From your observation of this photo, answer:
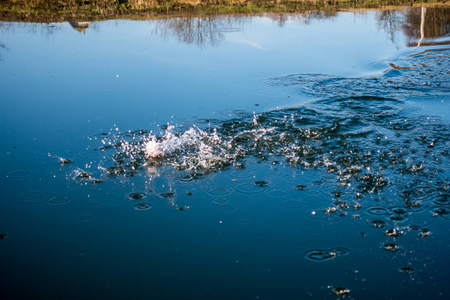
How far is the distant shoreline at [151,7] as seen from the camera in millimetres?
16359

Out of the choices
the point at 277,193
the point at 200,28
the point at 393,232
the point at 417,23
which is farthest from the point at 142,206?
the point at 417,23

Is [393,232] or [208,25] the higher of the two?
[208,25]

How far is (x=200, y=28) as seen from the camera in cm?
1463

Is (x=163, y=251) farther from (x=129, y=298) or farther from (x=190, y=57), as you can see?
(x=190, y=57)

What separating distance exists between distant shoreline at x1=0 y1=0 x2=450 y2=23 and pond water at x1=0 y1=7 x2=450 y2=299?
7090 mm

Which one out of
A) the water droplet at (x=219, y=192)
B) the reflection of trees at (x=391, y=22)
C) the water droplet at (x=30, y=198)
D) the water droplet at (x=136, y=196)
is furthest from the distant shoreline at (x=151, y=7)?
the water droplet at (x=219, y=192)

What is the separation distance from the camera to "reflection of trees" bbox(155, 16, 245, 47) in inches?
536

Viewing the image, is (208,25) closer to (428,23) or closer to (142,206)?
(428,23)

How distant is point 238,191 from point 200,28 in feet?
32.7

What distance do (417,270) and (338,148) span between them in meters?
2.48

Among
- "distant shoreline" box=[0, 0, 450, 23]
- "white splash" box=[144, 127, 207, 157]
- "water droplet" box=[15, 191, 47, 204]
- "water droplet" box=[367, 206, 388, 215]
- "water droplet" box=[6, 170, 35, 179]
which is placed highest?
"distant shoreline" box=[0, 0, 450, 23]

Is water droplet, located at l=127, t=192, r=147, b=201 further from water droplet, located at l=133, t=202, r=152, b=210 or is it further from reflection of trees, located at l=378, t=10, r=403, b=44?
reflection of trees, located at l=378, t=10, r=403, b=44

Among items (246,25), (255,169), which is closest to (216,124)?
(255,169)

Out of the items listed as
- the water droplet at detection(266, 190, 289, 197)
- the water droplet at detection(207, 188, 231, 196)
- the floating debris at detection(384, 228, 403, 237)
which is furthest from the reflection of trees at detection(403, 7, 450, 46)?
the floating debris at detection(384, 228, 403, 237)
